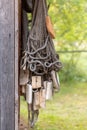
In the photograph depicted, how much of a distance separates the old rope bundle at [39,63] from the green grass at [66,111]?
1775 millimetres

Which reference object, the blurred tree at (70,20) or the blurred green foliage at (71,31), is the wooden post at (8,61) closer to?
the blurred green foliage at (71,31)

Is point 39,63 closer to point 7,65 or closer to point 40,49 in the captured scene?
point 40,49

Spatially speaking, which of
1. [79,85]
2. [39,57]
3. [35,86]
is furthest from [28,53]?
[79,85]

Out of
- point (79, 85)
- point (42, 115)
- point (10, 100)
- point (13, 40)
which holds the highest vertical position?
point (13, 40)

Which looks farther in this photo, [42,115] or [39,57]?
[42,115]

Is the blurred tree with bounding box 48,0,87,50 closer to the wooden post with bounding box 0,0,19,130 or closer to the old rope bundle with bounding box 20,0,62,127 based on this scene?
the old rope bundle with bounding box 20,0,62,127

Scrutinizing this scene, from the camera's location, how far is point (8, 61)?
2.64 metres

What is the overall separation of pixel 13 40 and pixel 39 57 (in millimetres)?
266

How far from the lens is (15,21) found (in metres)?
2.62

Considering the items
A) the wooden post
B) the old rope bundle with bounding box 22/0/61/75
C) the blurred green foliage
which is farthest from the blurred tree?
the wooden post

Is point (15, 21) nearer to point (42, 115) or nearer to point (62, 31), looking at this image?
point (42, 115)

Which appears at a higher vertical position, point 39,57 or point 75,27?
point 39,57

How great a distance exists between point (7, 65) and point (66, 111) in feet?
11.4

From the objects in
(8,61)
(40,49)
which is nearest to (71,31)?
(40,49)
